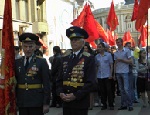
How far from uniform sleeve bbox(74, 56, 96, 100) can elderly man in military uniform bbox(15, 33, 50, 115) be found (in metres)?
0.51

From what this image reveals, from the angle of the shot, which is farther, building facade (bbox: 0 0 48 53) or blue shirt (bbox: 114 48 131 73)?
building facade (bbox: 0 0 48 53)

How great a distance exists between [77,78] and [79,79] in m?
0.03

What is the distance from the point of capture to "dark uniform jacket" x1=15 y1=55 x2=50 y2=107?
5473 millimetres

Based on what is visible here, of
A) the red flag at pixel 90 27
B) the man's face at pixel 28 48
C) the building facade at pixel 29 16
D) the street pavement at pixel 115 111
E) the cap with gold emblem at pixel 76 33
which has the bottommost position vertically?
the street pavement at pixel 115 111

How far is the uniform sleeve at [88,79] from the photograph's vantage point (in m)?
5.24

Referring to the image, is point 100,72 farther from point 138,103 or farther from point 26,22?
point 26,22

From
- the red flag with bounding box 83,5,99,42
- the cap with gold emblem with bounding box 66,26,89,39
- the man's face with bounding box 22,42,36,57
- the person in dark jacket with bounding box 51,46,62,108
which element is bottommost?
the person in dark jacket with bounding box 51,46,62,108

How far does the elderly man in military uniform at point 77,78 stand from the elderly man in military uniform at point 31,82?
259 millimetres

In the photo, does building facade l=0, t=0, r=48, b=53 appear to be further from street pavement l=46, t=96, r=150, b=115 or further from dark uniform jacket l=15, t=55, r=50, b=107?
dark uniform jacket l=15, t=55, r=50, b=107

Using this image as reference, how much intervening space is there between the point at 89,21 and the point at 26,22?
43.0 feet

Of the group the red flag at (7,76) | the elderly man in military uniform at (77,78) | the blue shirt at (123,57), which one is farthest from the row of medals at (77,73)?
the blue shirt at (123,57)

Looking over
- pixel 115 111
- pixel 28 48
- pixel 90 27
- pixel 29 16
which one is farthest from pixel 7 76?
pixel 29 16

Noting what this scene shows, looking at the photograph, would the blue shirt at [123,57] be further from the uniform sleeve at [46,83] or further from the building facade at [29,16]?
the building facade at [29,16]

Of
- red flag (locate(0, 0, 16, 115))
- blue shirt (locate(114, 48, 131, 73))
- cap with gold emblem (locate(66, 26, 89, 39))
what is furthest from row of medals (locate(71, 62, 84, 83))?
blue shirt (locate(114, 48, 131, 73))
